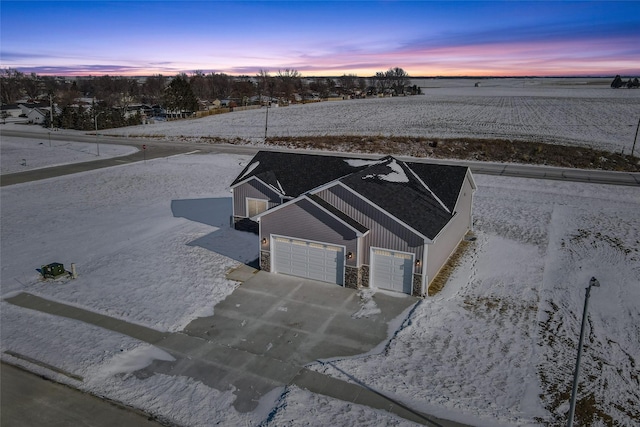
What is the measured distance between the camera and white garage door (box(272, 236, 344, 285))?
20.3m

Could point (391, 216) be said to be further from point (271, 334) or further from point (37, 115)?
point (37, 115)

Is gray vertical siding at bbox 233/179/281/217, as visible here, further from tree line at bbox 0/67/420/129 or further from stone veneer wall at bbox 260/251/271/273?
tree line at bbox 0/67/420/129

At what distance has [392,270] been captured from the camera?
1967 cm

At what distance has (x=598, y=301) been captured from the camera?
740 inches

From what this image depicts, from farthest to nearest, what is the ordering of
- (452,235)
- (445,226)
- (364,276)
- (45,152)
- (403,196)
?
(45,152) < (452,235) < (403,196) < (445,226) < (364,276)

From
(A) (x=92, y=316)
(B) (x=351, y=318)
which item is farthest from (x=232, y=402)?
(A) (x=92, y=316)

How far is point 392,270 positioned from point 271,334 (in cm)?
610

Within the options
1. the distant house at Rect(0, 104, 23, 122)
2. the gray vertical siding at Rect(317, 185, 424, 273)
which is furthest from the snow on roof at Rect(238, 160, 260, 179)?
the distant house at Rect(0, 104, 23, 122)

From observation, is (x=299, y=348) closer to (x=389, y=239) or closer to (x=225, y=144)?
(x=389, y=239)

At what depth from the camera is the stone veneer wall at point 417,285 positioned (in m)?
19.0

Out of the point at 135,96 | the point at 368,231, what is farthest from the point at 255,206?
the point at 135,96

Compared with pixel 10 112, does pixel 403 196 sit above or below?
below

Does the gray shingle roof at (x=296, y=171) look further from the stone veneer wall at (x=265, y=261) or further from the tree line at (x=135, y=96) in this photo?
the tree line at (x=135, y=96)

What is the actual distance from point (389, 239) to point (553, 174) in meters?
32.5
